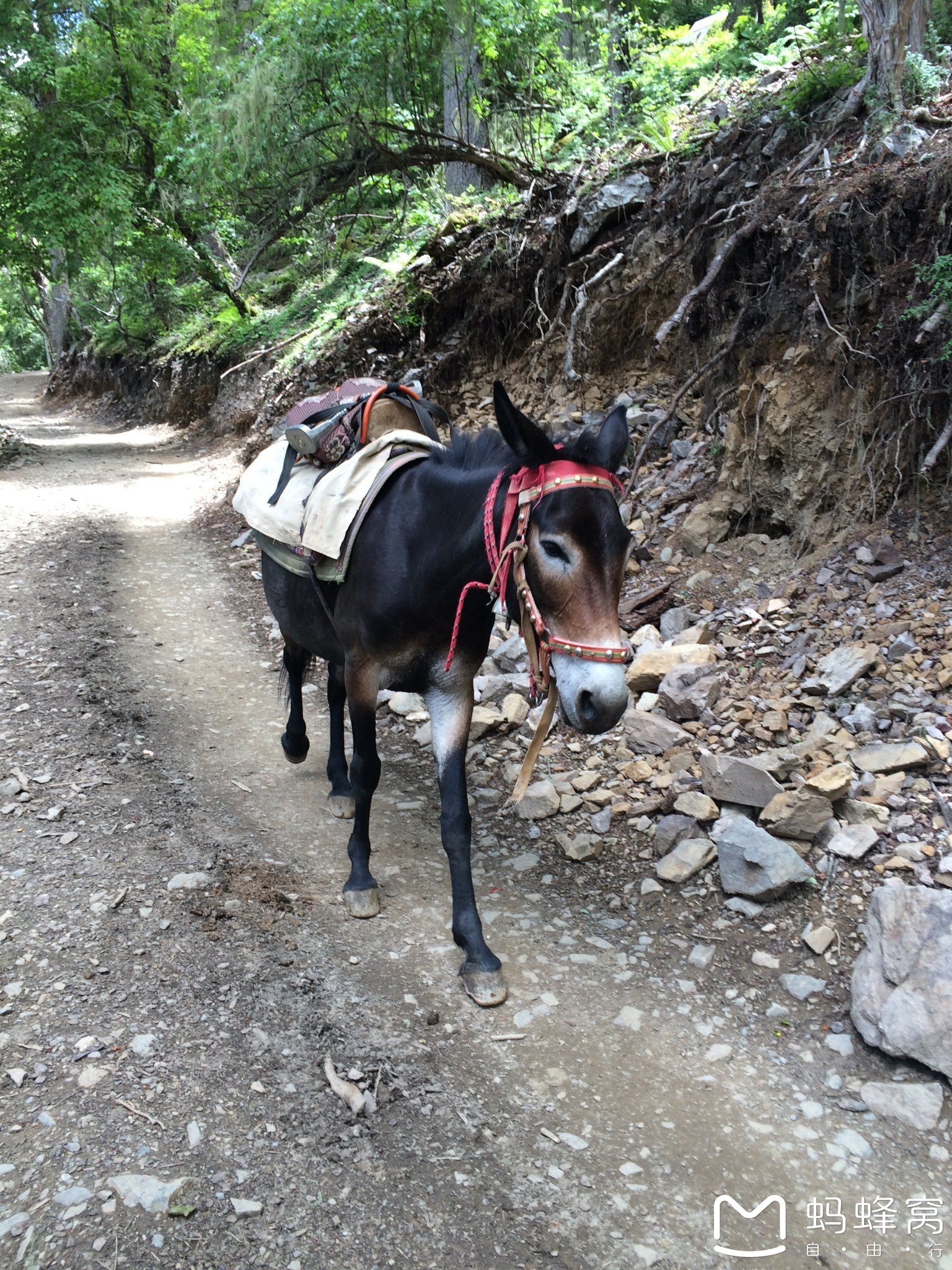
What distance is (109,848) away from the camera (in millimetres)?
3805

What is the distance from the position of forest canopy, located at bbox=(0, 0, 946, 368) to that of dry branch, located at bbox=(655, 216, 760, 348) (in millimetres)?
1578

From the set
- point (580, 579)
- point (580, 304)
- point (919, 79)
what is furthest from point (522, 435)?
point (580, 304)

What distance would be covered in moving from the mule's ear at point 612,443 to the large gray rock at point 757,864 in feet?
5.70

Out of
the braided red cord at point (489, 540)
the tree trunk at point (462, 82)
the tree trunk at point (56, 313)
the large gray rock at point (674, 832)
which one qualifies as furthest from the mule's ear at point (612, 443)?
the tree trunk at point (56, 313)

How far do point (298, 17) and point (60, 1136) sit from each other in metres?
11.8

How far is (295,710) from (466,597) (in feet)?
6.64

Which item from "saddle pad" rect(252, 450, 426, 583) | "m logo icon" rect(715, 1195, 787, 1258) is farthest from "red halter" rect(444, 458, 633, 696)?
"m logo icon" rect(715, 1195, 787, 1258)

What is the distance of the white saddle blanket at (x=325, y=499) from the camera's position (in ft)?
11.3

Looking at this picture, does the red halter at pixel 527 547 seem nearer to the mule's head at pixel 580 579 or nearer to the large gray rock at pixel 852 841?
the mule's head at pixel 580 579

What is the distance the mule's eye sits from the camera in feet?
8.32

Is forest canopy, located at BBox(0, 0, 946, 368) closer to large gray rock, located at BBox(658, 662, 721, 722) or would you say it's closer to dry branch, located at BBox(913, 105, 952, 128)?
dry branch, located at BBox(913, 105, 952, 128)

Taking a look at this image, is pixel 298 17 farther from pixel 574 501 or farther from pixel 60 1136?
pixel 60 1136

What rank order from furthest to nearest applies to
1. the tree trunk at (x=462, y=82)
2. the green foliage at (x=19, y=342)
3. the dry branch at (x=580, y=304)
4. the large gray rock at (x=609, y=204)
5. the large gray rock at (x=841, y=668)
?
the green foliage at (x=19, y=342) → the tree trunk at (x=462, y=82) → the large gray rock at (x=609, y=204) → the dry branch at (x=580, y=304) → the large gray rock at (x=841, y=668)

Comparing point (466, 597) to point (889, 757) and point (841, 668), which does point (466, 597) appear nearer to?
point (889, 757)
